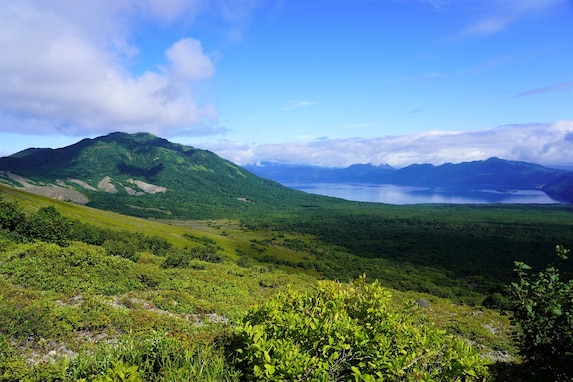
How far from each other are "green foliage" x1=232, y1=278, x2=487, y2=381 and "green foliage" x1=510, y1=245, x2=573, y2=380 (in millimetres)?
1800

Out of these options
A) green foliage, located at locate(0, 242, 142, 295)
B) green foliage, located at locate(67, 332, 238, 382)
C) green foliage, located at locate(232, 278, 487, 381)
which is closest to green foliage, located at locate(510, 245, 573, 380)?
green foliage, located at locate(232, 278, 487, 381)

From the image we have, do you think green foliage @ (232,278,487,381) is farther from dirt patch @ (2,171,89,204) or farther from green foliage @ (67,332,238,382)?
dirt patch @ (2,171,89,204)

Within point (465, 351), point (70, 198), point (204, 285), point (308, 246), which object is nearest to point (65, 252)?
point (204, 285)

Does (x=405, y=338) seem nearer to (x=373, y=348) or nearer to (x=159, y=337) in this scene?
(x=373, y=348)

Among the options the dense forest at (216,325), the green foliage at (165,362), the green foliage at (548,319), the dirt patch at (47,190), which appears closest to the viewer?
the dense forest at (216,325)

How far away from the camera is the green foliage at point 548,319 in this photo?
666 centimetres

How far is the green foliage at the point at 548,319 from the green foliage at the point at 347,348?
5.91ft

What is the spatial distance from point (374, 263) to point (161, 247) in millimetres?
58492

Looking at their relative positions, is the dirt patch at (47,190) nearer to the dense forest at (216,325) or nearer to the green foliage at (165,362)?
the dense forest at (216,325)

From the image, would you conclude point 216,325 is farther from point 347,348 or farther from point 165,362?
point 347,348

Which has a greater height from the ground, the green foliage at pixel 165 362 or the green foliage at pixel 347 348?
the green foliage at pixel 347 348

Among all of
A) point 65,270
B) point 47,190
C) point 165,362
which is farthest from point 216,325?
point 47,190

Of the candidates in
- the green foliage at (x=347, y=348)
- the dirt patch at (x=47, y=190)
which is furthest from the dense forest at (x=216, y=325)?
the dirt patch at (x=47, y=190)

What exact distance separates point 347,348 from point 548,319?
15.5ft
